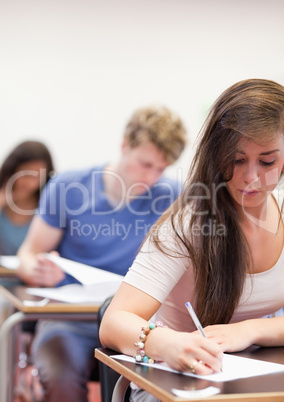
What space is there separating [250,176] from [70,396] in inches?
46.6

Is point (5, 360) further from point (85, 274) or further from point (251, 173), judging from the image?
point (251, 173)

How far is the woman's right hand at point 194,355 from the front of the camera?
93cm

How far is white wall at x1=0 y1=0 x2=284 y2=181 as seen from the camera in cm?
385

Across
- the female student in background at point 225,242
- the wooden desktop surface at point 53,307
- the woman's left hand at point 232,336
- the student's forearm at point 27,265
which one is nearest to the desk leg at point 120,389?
the female student in background at point 225,242

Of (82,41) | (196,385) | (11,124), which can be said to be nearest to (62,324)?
(196,385)

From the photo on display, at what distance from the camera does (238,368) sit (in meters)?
0.97

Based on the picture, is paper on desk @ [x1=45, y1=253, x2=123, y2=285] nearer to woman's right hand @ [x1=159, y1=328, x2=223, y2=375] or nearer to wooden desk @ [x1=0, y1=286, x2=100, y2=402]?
wooden desk @ [x1=0, y1=286, x2=100, y2=402]

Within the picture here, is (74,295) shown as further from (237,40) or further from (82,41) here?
(237,40)

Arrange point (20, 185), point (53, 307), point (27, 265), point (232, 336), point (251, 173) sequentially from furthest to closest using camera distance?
point (20, 185) → point (27, 265) → point (53, 307) → point (251, 173) → point (232, 336)

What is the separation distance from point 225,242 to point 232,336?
0.81ft

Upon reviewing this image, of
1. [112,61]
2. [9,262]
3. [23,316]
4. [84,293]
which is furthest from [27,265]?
[112,61]

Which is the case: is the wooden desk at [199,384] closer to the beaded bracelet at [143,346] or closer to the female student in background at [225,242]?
the beaded bracelet at [143,346]

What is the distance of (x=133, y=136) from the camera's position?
7.85 ft

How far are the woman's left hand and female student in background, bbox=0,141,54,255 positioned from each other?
8.05 feet
